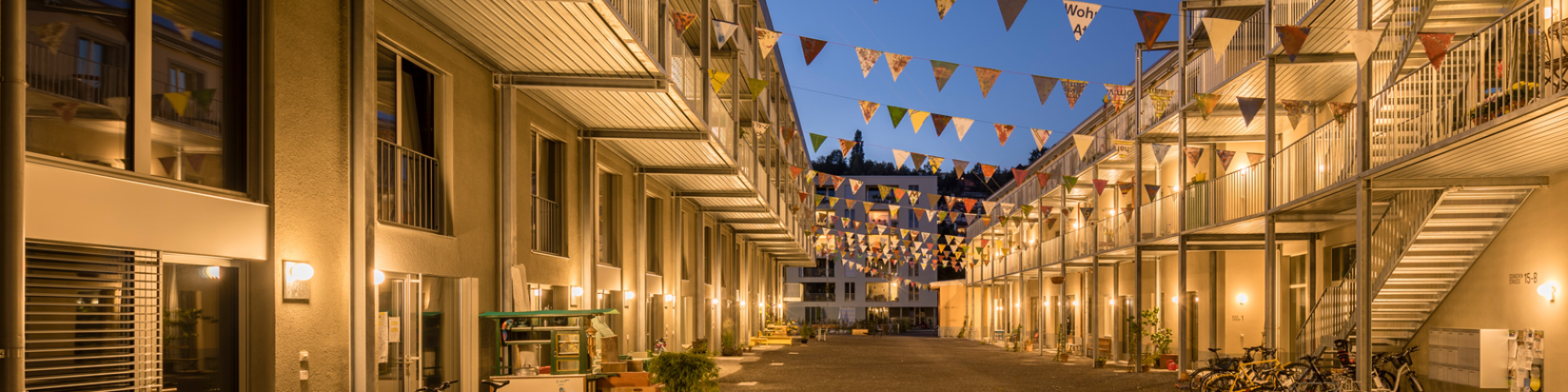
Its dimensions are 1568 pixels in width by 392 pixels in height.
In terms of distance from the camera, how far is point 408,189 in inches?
401

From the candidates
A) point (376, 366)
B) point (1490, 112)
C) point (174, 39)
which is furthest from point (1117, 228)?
point (174, 39)

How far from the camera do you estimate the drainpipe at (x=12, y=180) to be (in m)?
4.87

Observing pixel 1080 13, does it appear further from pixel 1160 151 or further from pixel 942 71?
pixel 1160 151

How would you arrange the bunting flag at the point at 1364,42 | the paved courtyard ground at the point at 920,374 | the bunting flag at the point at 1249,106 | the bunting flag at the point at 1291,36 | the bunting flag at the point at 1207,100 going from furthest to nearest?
the paved courtyard ground at the point at 920,374
the bunting flag at the point at 1207,100
the bunting flag at the point at 1249,106
the bunting flag at the point at 1291,36
the bunting flag at the point at 1364,42

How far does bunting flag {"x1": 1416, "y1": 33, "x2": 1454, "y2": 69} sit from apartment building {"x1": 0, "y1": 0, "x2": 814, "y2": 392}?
24.3 ft

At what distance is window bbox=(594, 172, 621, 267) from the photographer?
18.1m

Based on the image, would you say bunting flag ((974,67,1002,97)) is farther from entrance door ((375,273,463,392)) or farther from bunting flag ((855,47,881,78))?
entrance door ((375,273,463,392))

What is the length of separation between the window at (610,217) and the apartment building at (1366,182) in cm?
941

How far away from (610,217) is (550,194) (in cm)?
348

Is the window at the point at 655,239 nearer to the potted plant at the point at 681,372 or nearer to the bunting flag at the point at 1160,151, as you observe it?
the potted plant at the point at 681,372

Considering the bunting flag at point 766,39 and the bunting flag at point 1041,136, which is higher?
the bunting flag at point 766,39

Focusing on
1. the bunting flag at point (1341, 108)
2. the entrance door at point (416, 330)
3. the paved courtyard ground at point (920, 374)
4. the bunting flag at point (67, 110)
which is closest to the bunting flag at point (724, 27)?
the entrance door at point (416, 330)

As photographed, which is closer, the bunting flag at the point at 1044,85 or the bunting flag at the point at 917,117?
the bunting flag at the point at 1044,85

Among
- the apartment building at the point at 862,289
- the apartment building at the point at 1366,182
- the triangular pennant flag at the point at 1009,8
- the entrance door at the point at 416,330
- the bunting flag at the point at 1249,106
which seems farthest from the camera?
the apartment building at the point at 862,289
